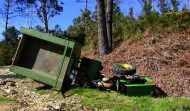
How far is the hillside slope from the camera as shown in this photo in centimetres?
534

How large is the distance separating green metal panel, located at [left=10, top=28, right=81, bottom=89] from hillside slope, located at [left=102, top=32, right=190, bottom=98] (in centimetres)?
272

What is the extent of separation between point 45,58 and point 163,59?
4366 millimetres

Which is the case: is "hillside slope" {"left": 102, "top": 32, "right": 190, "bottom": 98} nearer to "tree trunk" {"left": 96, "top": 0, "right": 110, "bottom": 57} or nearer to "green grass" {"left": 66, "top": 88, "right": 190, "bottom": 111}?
"tree trunk" {"left": 96, "top": 0, "right": 110, "bottom": 57}

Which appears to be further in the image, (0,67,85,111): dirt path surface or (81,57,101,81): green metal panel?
(81,57,101,81): green metal panel

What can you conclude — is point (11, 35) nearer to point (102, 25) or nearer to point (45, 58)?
point (102, 25)

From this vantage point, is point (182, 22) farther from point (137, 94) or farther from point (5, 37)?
point (5, 37)

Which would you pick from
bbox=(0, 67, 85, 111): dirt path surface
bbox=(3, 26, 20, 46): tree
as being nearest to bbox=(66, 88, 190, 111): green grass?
bbox=(0, 67, 85, 111): dirt path surface

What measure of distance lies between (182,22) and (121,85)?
6.03 meters

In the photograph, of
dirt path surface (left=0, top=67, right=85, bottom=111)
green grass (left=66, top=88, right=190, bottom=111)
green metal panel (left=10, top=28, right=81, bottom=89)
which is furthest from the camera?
green metal panel (left=10, top=28, right=81, bottom=89)

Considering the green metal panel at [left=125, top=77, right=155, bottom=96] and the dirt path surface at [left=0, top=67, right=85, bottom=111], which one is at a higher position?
the green metal panel at [left=125, top=77, right=155, bottom=96]

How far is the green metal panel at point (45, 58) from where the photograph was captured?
Result: 4.78m

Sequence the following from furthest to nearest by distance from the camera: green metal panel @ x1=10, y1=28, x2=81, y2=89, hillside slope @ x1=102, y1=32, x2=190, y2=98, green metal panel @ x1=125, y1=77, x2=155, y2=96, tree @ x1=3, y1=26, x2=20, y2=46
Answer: tree @ x1=3, y1=26, x2=20, y2=46, hillside slope @ x1=102, y1=32, x2=190, y2=98, green metal panel @ x1=10, y1=28, x2=81, y2=89, green metal panel @ x1=125, y1=77, x2=155, y2=96

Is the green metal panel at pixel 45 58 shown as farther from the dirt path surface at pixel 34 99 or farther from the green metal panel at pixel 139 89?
the green metal panel at pixel 139 89

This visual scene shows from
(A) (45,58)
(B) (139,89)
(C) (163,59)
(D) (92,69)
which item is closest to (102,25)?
(C) (163,59)
